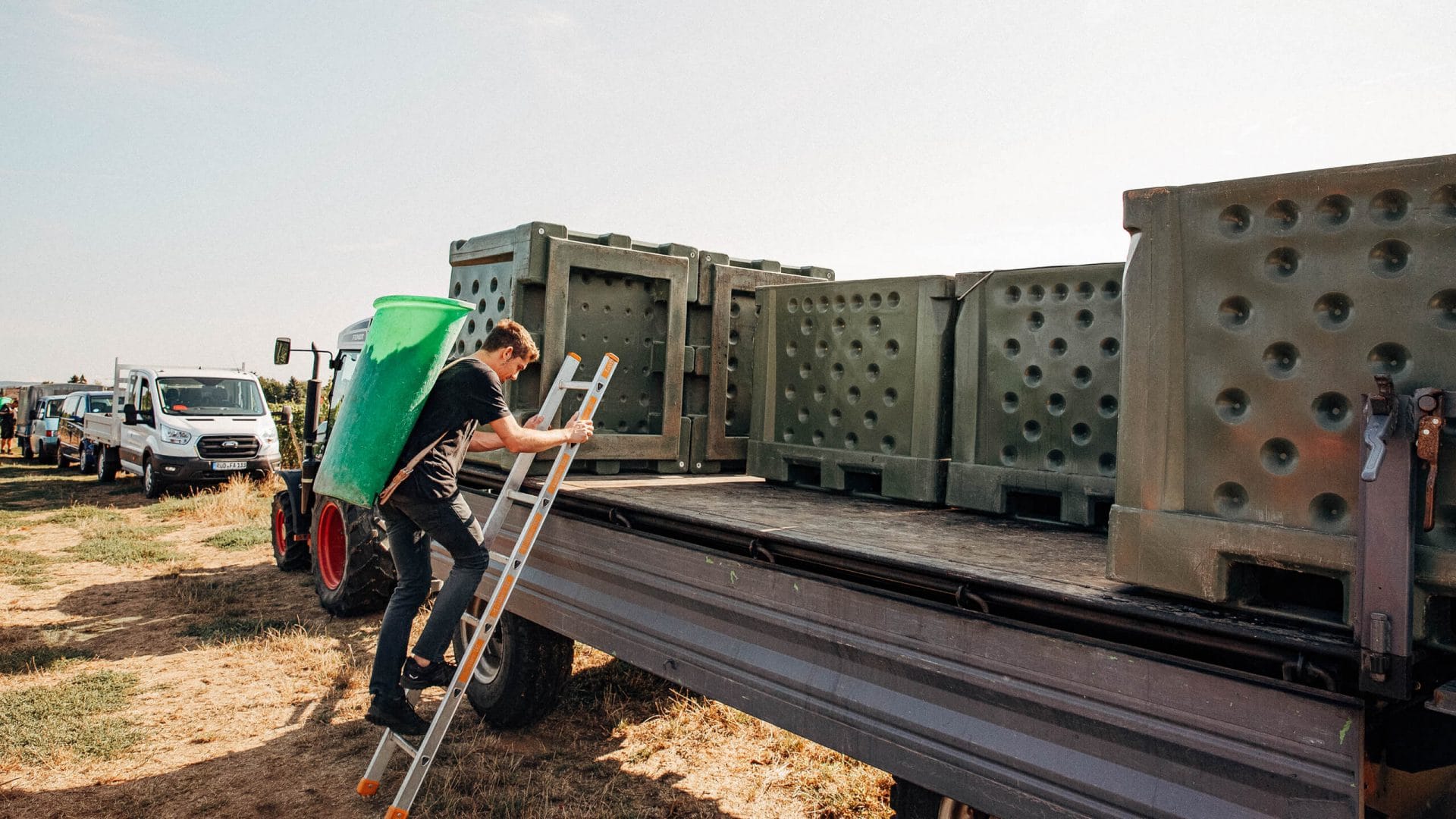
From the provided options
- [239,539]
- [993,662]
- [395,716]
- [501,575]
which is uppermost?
[993,662]

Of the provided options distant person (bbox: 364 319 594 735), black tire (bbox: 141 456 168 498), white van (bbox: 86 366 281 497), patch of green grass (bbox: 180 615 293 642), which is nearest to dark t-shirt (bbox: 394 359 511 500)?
distant person (bbox: 364 319 594 735)

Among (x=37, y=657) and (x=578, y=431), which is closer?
(x=578, y=431)

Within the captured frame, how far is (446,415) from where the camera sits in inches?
148

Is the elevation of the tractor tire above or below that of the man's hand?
below

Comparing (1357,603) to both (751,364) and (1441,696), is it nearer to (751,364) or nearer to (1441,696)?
(1441,696)

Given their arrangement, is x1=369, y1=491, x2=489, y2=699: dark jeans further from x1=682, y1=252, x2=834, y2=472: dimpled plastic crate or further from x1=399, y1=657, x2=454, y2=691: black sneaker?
x1=682, y1=252, x2=834, y2=472: dimpled plastic crate

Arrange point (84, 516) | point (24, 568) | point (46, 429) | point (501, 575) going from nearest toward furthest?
1. point (501, 575)
2. point (24, 568)
3. point (84, 516)
4. point (46, 429)

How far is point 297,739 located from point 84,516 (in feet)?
36.4

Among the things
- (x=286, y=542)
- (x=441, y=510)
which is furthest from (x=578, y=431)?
(x=286, y=542)

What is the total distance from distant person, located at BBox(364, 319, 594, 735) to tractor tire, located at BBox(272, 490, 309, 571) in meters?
5.69

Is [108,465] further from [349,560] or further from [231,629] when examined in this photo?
[349,560]

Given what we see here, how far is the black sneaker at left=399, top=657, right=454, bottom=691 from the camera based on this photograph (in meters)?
3.74

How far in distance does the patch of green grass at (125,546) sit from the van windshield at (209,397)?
4192 millimetres

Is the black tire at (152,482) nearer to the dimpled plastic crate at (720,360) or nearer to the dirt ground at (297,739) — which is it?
the dirt ground at (297,739)
